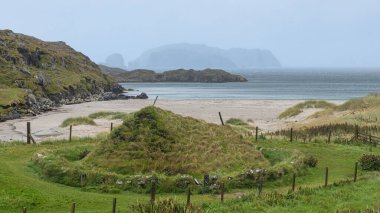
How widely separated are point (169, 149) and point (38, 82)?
328ft

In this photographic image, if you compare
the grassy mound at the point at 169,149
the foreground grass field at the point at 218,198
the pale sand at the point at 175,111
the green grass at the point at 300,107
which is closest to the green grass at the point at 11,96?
the pale sand at the point at 175,111

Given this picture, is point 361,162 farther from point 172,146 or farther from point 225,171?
point 172,146

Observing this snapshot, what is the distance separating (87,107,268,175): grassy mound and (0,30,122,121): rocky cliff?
56.4 m

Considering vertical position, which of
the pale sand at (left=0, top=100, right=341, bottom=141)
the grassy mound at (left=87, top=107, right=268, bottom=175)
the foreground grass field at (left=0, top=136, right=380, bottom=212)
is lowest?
the pale sand at (left=0, top=100, right=341, bottom=141)

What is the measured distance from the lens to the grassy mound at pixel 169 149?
3020 cm

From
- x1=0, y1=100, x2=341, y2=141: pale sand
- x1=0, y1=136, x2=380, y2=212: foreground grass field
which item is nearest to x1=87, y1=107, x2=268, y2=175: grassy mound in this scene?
x1=0, y1=136, x2=380, y2=212: foreground grass field

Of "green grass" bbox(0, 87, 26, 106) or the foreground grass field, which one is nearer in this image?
the foreground grass field

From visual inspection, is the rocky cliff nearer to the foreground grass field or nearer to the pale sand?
the pale sand

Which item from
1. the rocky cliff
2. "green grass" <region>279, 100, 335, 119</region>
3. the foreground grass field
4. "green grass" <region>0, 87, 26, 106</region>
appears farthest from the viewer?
the rocky cliff

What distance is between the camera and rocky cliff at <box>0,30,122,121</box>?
96594mm

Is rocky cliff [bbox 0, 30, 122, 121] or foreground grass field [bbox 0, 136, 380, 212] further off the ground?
rocky cliff [bbox 0, 30, 122, 121]

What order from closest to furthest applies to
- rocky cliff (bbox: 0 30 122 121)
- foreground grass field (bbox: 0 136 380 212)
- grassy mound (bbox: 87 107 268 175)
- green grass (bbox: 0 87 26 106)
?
foreground grass field (bbox: 0 136 380 212) < grassy mound (bbox: 87 107 268 175) < green grass (bbox: 0 87 26 106) < rocky cliff (bbox: 0 30 122 121)

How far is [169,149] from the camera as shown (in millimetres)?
31297

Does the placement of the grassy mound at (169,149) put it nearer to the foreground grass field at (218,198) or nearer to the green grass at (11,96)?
the foreground grass field at (218,198)
